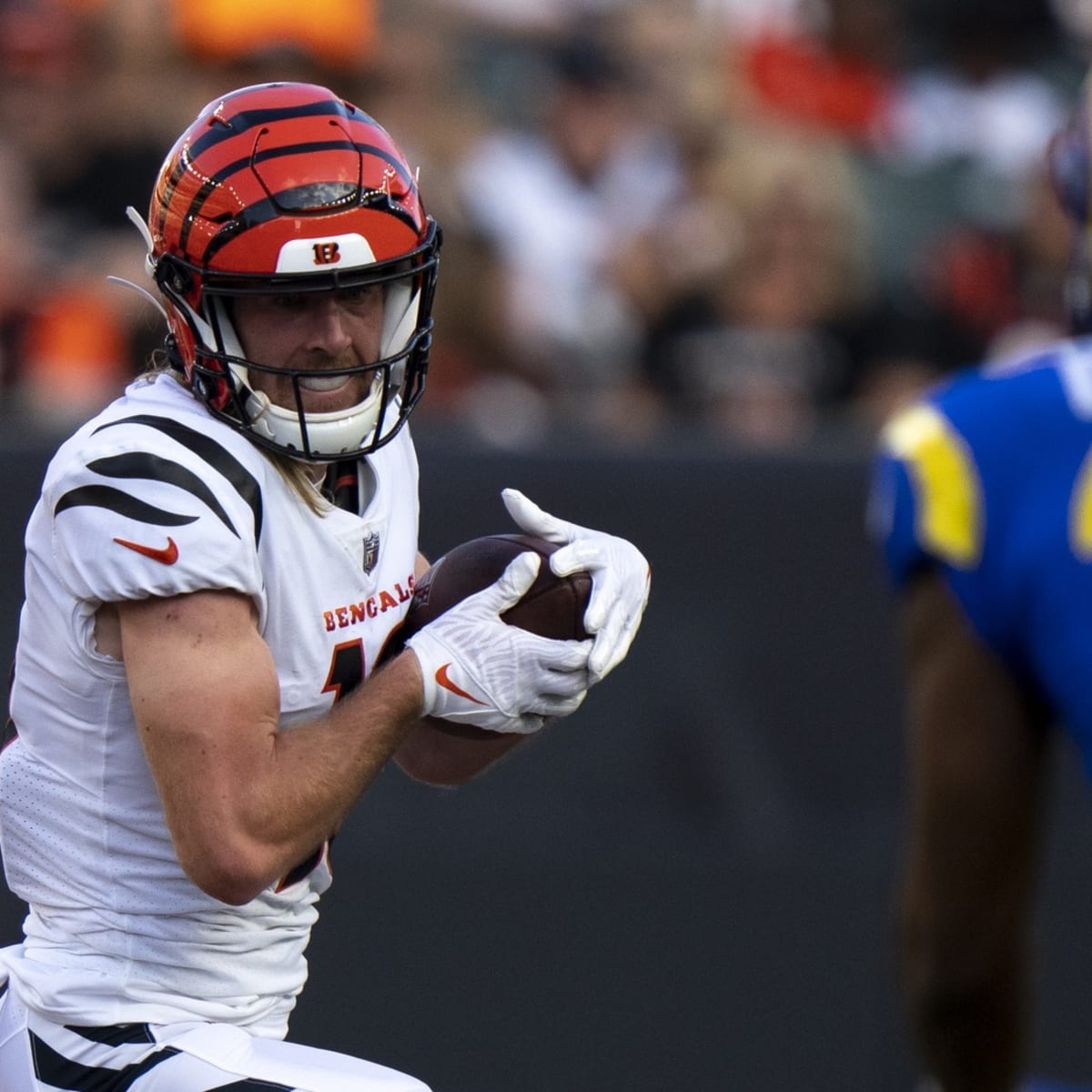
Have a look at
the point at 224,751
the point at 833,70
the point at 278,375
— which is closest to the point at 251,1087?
the point at 224,751

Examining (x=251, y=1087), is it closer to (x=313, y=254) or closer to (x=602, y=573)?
(x=602, y=573)

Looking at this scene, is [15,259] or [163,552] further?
[15,259]

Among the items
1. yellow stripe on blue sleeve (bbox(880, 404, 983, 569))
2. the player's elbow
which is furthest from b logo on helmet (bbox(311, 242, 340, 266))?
yellow stripe on blue sleeve (bbox(880, 404, 983, 569))

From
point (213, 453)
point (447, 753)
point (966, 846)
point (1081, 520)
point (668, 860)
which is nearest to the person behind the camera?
point (213, 453)

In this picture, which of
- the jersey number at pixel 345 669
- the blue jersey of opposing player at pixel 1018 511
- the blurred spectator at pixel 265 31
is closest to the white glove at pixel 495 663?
the jersey number at pixel 345 669

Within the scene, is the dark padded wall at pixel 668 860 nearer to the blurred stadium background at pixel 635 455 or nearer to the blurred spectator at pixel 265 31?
the blurred stadium background at pixel 635 455

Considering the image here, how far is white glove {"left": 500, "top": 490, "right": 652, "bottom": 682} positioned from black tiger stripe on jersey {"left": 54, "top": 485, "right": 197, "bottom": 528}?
1.44 ft

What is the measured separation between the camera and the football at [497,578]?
262 centimetres

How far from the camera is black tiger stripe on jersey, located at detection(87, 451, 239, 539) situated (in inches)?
95.2

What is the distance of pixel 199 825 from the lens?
93.1 inches

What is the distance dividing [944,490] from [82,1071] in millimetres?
1680

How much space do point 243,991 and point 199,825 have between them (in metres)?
0.38

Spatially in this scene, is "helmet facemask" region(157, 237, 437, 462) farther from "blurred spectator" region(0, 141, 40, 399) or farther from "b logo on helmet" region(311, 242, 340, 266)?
"blurred spectator" region(0, 141, 40, 399)

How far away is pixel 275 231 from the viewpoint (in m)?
2.52
